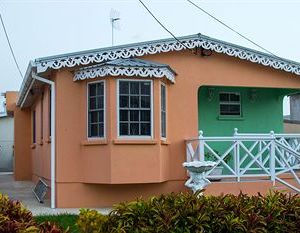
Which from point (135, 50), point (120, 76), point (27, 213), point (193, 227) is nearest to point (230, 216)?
point (193, 227)

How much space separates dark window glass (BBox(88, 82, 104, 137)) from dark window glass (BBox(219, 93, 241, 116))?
153 inches

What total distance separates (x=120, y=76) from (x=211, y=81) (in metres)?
2.50

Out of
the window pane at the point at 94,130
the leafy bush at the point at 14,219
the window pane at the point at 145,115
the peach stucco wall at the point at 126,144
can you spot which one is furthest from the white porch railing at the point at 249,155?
the leafy bush at the point at 14,219

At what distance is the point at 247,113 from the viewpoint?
44.3 feet

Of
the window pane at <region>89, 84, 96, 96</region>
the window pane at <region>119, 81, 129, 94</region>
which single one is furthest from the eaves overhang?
the window pane at <region>119, 81, 129, 94</region>

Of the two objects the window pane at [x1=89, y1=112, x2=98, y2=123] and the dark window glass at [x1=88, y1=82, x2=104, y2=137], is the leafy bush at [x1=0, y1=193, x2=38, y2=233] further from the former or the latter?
the window pane at [x1=89, y1=112, x2=98, y2=123]

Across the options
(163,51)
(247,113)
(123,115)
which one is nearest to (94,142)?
(123,115)

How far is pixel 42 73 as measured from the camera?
1100 centimetres

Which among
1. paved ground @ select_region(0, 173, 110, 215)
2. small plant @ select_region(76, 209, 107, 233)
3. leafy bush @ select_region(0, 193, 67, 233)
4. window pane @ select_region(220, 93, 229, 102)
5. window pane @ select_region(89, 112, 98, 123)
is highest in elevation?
window pane @ select_region(220, 93, 229, 102)

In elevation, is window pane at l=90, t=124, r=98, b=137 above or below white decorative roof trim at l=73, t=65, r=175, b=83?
below

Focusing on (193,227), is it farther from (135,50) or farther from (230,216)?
(135,50)

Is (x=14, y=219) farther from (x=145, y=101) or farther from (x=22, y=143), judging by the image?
(x=22, y=143)

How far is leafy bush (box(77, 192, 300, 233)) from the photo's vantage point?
4.21 m

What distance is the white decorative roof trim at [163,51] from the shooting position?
34.7 feet
